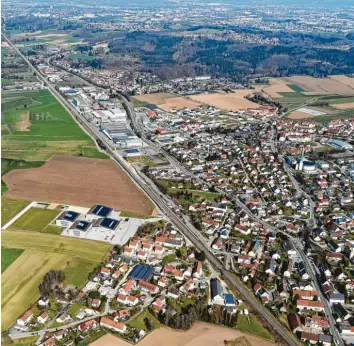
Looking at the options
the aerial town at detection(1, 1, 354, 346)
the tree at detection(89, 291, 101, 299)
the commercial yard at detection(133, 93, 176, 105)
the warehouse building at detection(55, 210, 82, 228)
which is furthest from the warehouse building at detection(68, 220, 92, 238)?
the commercial yard at detection(133, 93, 176, 105)

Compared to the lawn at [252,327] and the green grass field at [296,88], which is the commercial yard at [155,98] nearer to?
the green grass field at [296,88]

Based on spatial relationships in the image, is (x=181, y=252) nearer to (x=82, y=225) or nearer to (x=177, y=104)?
(x=82, y=225)

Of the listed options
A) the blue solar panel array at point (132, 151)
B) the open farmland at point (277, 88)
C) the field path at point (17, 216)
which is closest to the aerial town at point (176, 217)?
the field path at point (17, 216)

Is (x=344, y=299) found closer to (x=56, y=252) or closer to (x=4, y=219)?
(x=56, y=252)

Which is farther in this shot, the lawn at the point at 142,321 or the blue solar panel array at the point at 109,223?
the blue solar panel array at the point at 109,223

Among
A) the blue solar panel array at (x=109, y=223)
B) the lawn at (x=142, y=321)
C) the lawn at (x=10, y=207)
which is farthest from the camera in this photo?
the lawn at (x=10, y=207)
